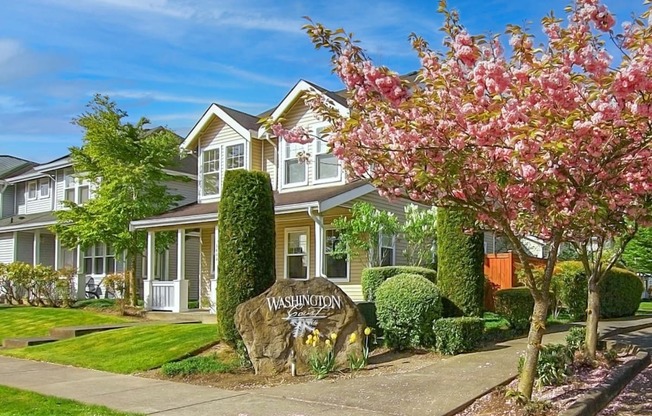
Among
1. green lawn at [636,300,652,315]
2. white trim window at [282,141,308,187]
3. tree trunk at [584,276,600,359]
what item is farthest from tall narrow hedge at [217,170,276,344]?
green lawn at [636,300,652,315]

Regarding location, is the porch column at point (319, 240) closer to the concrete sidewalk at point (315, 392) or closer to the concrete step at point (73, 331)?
the concrete step at point (73, 331)

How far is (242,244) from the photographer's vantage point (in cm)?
1188

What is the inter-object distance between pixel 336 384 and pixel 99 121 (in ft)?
50.2

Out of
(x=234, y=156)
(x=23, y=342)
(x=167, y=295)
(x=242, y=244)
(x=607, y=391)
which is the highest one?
(x=234, y=156)

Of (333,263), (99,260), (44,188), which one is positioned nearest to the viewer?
(333,263)

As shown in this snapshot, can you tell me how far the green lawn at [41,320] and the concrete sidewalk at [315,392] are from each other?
24.6 feet

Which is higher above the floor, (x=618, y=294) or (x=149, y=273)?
(x=149, y=273)

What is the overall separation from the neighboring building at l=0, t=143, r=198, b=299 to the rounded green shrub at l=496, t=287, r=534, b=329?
1459 cm

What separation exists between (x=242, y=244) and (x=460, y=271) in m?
4.20

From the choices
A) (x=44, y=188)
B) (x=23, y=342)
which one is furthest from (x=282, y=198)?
(x=44, y=188)

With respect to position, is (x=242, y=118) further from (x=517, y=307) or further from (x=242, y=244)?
(x=517, y=307)

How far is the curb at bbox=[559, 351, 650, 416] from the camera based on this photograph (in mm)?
6754

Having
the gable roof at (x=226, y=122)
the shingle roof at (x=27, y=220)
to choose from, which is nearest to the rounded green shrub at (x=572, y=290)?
the gable roof at (x=226, y=122)

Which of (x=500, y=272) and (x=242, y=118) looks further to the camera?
(x=242, y=118)
